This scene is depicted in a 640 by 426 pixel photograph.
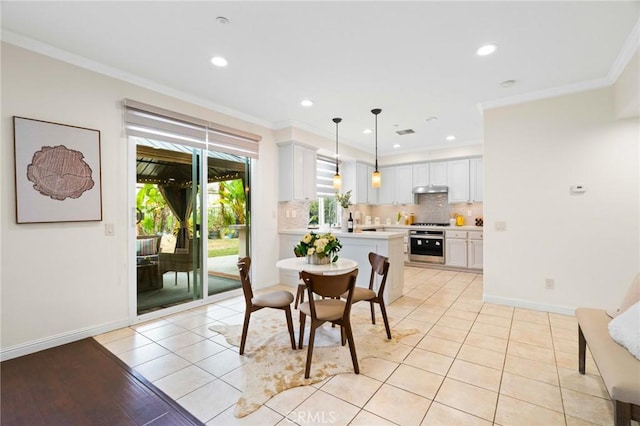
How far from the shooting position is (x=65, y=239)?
9.43 ft

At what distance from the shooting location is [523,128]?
3902 mm

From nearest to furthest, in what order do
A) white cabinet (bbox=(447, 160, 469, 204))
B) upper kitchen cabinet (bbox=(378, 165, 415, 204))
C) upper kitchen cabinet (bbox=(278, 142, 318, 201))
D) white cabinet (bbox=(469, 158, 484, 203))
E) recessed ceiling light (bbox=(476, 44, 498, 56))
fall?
recessed ceiling light (bbox=(476, 44, 498, 56))
upper kitchen cabinet (bbox=(278, 142, 318, 201))
white cabinet (bbox=(469, 158, 484, 203))
white cabinet (bbox=(447, 160, 469, 204))
upper kitchen cabinet (bbox=(378, 165, 415, 204))

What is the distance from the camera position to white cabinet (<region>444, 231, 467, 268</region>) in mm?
6180

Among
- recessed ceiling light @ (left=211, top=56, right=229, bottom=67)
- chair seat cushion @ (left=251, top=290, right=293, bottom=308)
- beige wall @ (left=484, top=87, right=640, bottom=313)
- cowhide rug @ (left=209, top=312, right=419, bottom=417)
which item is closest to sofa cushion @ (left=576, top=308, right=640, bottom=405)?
cowhide rug @ (left=209, top=312, right=419, bottom=417)

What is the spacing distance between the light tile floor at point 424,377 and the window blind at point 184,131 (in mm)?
2194

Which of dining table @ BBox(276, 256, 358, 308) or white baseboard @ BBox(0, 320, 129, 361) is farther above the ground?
dining table @ BBox(276, 256, 358, 308)

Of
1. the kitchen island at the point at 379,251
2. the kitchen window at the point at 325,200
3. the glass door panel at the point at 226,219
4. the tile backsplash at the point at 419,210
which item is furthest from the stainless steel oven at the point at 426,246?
the glass door panel at the point at 226,219

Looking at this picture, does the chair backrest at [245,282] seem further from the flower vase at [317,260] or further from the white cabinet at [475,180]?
the white cabinet at [475,180]

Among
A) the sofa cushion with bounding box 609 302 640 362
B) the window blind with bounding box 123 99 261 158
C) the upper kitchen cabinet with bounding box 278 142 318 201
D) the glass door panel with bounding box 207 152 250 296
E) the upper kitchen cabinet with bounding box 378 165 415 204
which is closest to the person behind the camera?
the sofa cushion with bounding box 609 302 640 362

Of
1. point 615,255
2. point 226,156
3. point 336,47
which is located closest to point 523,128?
point 615,255

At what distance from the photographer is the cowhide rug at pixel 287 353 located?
7.11 feet

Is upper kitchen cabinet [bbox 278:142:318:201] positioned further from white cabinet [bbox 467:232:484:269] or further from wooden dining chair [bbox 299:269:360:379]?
white cabinet [bbox 467:232:484:269]

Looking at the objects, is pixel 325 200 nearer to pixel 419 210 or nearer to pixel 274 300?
pixel 419 210

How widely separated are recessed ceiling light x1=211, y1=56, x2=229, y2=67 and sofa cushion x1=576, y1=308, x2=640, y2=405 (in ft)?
11.9
